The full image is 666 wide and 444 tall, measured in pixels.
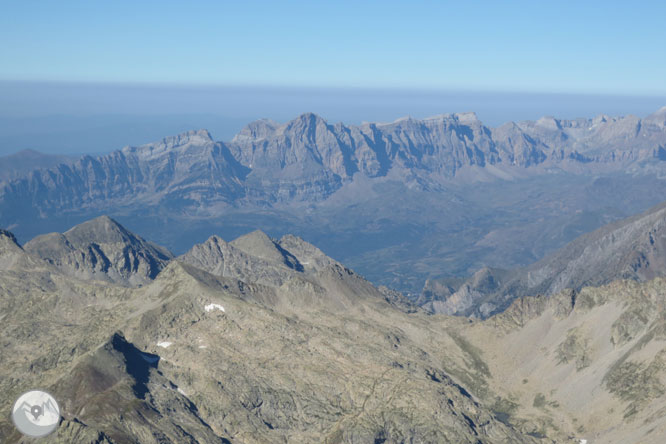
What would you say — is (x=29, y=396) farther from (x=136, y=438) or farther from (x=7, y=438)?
(x=136, y=438)

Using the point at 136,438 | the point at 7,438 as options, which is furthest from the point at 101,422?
the point at 7,438

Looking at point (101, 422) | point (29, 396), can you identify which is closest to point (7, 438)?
point (29, 396)

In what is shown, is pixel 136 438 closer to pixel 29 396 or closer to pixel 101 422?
pixel 101 422

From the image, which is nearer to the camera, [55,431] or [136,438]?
[55,431]

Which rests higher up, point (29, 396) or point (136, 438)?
point (29, 396)

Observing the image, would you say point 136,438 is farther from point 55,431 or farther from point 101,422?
point 55,431

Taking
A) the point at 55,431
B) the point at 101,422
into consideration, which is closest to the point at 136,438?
the point at 101,422
